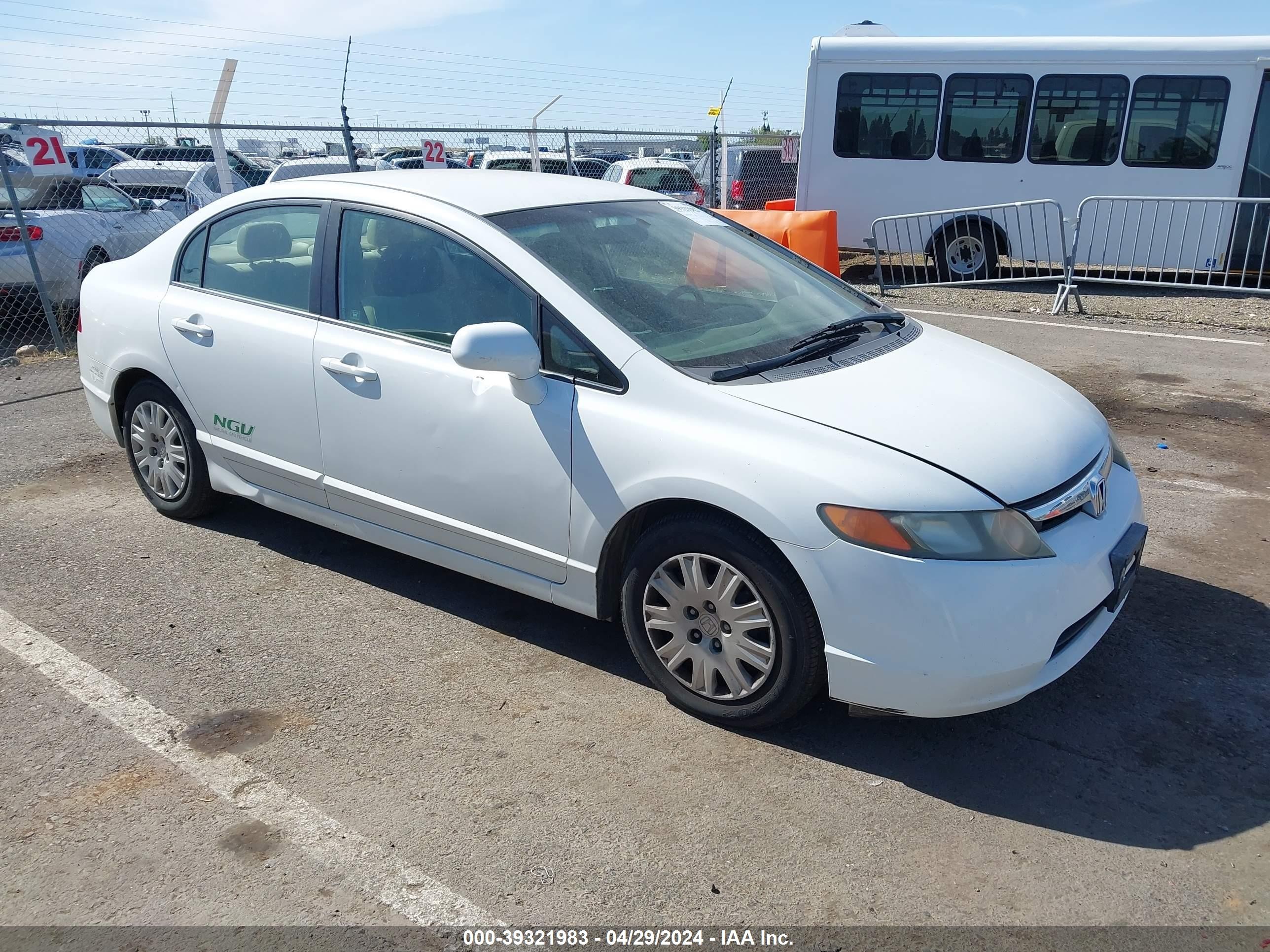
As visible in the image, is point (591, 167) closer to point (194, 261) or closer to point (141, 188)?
point (141, 188)

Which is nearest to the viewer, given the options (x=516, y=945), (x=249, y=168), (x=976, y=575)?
(x=516, y=945)

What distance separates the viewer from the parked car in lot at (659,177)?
15906 millimetres

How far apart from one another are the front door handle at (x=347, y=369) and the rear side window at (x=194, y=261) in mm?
1091

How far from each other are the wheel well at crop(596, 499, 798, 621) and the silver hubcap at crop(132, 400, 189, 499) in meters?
2.40

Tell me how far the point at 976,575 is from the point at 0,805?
2.89 meters

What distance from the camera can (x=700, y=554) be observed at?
10.4 feet

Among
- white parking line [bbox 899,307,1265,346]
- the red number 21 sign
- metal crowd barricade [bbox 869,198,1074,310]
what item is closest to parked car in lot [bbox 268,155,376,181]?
the red number 21 sign

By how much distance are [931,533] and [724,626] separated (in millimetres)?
713

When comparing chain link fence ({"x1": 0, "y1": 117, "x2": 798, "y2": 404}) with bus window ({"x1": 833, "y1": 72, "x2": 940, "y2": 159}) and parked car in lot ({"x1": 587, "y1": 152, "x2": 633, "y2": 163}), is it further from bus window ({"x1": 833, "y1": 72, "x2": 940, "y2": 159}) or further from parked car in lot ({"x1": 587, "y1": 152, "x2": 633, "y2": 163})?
parked car in lot ({"x1": 587, "y1": 152, "x2": 633, "y2": 163})

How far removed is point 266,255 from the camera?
14.4ft

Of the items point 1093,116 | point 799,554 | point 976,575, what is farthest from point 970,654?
point 1093,116

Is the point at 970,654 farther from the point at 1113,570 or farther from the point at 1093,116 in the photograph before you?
the point at 1093,116

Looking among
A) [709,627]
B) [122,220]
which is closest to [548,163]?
[122,220]

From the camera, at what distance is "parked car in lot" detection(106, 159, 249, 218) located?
43.2ft
